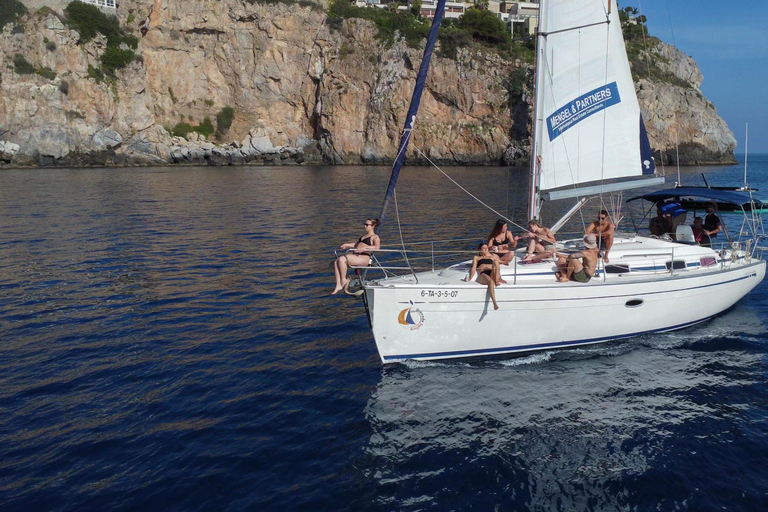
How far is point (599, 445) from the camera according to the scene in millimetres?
9664

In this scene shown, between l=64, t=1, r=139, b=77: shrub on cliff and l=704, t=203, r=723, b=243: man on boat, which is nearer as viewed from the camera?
l=704, t=203, r=723, b=243: man on boat

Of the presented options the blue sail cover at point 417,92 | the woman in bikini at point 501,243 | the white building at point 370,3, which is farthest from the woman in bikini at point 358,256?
the white building at point 370,3

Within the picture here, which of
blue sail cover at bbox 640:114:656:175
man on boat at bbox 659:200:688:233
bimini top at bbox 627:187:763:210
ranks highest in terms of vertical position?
blue sail cover at bbox 640:114:656:175

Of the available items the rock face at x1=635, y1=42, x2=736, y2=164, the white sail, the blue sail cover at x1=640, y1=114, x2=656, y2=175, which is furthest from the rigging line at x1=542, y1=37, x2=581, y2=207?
the rock face at x1=635, y1=42, x2=736, y2=164

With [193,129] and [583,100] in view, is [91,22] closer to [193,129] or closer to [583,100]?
[193,129]

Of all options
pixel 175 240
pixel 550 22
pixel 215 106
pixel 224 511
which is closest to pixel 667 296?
pixel 550 22

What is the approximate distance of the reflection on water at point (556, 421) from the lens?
8.52m

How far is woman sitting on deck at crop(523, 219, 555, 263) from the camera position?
13.8m

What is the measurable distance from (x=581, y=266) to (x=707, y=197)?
5.36 meters

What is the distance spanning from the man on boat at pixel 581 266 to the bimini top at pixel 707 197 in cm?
477

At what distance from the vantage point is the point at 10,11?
7425cm

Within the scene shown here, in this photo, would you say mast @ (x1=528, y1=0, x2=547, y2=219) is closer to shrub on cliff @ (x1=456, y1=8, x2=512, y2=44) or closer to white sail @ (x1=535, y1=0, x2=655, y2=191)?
white sail @ (x1=535, y1=0, x2=655, y2=191)

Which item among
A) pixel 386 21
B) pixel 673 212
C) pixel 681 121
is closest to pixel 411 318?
pixel 673 212

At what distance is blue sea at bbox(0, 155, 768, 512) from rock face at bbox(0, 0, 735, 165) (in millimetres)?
65220
